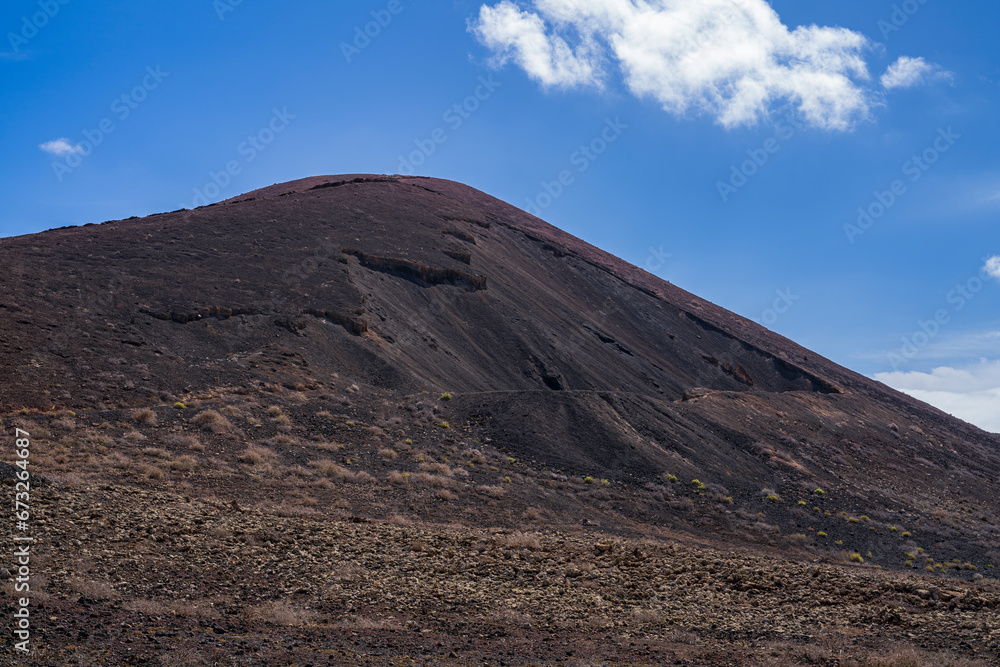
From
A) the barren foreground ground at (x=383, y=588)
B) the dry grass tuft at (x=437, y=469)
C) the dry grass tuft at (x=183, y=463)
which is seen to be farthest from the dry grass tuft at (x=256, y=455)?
the dry grass tuft at (x=437, y=469)

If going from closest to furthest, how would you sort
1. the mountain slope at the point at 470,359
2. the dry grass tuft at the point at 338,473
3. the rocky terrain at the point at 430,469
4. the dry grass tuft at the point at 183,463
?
the rocky terrain at the point at 430,469, the dry grass tuft at the point at 183,463, the dry grass tuft at the point at 338,473, the mountain slope at the point at 470,359

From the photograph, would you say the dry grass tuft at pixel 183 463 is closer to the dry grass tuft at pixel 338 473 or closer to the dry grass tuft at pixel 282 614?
the dry grass tuft at pixel 338 473

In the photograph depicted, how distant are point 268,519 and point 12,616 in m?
6.19

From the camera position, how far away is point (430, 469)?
2166 cm

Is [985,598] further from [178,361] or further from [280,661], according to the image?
[178,361]

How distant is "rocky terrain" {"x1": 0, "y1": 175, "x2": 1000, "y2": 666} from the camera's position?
1008cm

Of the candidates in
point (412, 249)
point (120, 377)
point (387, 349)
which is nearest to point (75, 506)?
point (120, 377)

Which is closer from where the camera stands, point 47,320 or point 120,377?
point 120,377

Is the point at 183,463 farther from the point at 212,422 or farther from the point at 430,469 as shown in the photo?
the point at 430,469

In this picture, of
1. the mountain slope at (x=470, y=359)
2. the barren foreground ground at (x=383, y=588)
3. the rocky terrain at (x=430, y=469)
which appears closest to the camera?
the barren foreground ground at (x=383, y=588)

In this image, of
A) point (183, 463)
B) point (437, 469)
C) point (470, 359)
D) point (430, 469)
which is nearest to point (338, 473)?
point (430, 469)

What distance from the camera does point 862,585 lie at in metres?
13.0

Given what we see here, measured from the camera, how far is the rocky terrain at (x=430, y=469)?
10.1 meters

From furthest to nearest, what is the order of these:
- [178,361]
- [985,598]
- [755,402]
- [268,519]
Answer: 1. [755,402]
2. [178,361]
3. [268,519]
4. [985,598]
